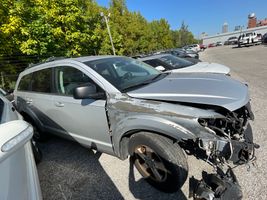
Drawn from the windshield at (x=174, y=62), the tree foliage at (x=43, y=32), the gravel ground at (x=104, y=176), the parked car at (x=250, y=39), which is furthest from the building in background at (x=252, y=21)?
the gravel ground at (x=104, y=176)

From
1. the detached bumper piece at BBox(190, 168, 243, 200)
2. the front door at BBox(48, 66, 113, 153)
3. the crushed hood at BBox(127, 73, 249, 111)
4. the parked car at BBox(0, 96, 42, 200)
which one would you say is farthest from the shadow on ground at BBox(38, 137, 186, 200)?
the parked car at BBox(0, 96, 42, 200)

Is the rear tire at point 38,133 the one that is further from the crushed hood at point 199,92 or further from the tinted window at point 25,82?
the crushed hood at point 199,92

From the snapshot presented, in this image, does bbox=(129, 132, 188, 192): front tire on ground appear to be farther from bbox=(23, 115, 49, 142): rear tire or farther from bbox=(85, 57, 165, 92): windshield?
bbox=(23, 115, 49, 142): rear tire

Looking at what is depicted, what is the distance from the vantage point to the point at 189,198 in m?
2.61

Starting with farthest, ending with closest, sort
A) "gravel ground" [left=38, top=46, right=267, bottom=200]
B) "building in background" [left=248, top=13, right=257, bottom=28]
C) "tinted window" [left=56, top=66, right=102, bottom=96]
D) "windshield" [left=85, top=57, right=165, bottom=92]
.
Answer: "building in background" [left=248, top=13, right=257, bottom=28]
"tinted window" [left=56, top=66, right=102, bottom=96]
"windshield" [left=85, top=57, right=165, bottom=92]
"gravel ground" [left=38, top=46, right=267, bottom=200]

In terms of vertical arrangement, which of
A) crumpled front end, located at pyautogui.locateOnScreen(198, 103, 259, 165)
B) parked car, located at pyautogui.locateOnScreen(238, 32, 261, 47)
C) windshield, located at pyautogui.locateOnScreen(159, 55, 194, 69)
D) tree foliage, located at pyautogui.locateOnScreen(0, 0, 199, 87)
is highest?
tree foliage, located at pyautogui.locateOnScreen(0, 0, 199, 87)

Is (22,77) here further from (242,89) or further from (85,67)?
(242,89)

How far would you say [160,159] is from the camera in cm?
265

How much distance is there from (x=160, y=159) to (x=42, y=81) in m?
2.73

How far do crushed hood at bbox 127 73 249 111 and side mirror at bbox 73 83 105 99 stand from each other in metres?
0.45

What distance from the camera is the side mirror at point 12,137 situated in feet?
4.82

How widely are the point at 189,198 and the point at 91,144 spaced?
5.32ft

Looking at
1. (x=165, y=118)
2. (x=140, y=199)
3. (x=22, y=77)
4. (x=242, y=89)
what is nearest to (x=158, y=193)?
(x=140, y=199)

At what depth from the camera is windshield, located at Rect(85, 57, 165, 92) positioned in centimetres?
316
